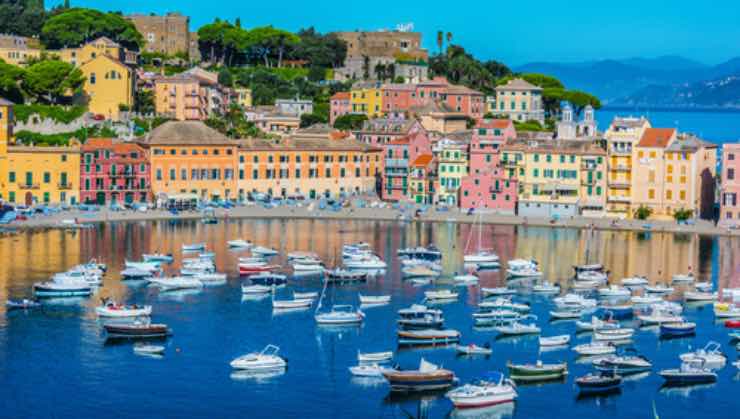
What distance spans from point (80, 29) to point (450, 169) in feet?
129

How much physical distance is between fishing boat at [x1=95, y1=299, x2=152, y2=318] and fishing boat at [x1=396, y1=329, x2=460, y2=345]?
10573mm

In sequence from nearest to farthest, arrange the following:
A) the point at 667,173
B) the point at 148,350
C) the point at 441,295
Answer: the point at 148,350
the point at 441,295
the point at 667,173

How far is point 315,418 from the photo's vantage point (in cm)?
4056

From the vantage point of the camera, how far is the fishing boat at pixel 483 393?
42000 millimetres

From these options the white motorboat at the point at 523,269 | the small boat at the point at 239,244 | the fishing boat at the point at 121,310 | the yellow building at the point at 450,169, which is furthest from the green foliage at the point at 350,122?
the fishing boat at the point at 121,310

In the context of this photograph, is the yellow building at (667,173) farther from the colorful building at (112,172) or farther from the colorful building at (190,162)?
the colorful building at (112,172)

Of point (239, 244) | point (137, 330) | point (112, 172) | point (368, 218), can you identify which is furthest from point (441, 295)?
point (112, 172)

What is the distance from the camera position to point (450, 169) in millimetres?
92938

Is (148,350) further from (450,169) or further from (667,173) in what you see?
(667,173)

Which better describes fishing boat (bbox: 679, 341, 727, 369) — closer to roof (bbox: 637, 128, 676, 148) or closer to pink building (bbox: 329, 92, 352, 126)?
roof (bbox: 637, 128, 676, 148)

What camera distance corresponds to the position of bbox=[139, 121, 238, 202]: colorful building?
89938 millimetres

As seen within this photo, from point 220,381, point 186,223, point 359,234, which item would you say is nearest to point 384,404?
point 220,381

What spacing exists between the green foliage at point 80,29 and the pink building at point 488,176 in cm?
3828

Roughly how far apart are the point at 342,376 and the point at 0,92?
6047 centimetres
